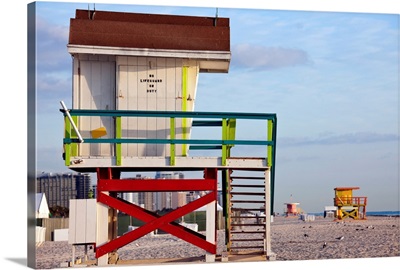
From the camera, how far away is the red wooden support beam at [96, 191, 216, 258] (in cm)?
1549

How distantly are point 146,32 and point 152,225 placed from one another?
11.3 ft

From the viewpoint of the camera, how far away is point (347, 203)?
41031mm

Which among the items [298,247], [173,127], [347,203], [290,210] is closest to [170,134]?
[173,127]

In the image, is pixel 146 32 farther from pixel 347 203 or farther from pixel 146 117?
pixel 347 203

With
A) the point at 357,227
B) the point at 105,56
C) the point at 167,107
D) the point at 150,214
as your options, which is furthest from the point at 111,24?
the point at 357,227

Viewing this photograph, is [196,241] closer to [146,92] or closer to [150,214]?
[150,214]

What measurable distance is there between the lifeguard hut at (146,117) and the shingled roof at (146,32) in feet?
0.06

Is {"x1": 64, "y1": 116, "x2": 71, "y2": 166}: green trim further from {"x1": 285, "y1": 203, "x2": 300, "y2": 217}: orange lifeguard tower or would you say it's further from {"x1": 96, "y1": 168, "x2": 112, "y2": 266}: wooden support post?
{"x1": 285, "y1": 203, "x2": 300, "y2": 217}: orange lifeguard tower

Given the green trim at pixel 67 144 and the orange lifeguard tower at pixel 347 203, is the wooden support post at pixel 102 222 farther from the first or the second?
the orange lifeguard tower at pixel 347 203

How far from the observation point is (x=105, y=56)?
16156 mm

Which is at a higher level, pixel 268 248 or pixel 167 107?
pixel 167 107

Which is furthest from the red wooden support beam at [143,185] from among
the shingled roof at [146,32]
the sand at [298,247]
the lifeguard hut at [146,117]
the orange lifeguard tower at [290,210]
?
the orange lifeguard tower at [290,210]

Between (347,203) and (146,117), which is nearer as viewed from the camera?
(146,117)

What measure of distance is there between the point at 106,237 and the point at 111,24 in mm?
3799
